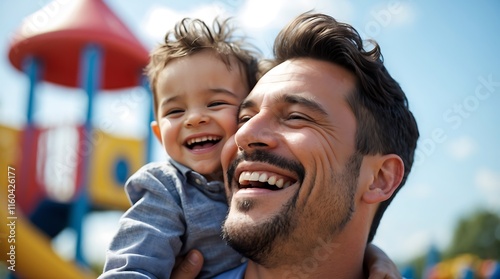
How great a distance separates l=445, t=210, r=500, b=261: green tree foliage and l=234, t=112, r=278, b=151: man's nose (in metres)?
34.2

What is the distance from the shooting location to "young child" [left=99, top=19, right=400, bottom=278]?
7.04 ft

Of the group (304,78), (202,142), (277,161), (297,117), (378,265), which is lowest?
(378,265)

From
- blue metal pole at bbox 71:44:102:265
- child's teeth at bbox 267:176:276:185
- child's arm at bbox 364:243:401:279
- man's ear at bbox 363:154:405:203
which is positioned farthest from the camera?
blue metal pole at bbox 71:44:102:265

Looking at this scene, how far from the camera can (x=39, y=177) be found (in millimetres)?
9203

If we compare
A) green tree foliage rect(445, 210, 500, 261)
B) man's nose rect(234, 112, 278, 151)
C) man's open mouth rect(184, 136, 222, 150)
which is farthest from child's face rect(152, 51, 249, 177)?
green tree foliage rect(445, 210, 500, 261)

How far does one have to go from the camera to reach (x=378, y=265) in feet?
7.86

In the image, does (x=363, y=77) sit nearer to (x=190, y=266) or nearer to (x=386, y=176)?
(x=386, y=176)

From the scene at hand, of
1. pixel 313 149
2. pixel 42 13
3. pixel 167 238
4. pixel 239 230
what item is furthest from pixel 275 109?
pixel 42 13

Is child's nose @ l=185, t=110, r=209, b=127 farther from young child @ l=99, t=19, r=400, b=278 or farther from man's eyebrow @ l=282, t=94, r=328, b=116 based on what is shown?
man's eyebrow @ l=282, t=94, r=328, b=116

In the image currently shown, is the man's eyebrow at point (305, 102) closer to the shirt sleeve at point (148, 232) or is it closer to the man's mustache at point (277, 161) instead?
the man's mustache at point (277, 161)

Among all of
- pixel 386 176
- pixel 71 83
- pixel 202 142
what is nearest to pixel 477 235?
pixel 71 83

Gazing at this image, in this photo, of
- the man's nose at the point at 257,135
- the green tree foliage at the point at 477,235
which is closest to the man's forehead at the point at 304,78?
the man's nose at the point at 257,135

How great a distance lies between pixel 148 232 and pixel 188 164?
0.44m

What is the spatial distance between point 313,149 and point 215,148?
0.50 meters
